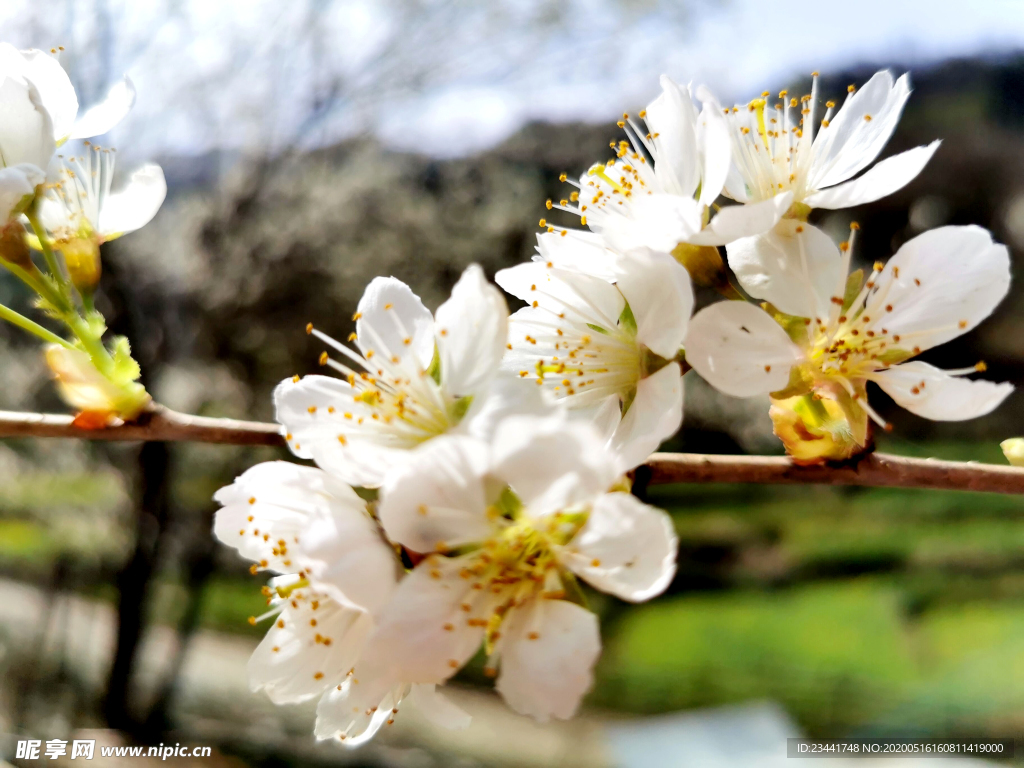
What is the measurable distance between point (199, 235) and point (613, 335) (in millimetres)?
1744

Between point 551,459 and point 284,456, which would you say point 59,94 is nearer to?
point 551,459

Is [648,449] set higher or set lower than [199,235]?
higher

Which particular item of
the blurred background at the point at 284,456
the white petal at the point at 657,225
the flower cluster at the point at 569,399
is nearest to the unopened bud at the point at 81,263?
the flower cluster at the point at 569,399

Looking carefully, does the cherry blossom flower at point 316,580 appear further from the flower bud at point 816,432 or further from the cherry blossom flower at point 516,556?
the flower bud at point 816,432

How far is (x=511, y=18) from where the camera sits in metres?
1.89

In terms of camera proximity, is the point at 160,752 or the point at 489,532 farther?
the point at 160,752

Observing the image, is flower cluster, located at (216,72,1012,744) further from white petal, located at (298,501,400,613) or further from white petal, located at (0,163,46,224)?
white petal, located at (0,163,46,224)

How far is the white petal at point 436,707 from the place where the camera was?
0.26 m

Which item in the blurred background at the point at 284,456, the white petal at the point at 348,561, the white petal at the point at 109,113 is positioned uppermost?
the white petal at the point at 109,113

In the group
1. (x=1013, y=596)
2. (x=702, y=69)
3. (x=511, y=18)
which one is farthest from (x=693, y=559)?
(x=511, y=18)

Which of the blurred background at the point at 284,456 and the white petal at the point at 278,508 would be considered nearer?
the white petal at the point at 278,508

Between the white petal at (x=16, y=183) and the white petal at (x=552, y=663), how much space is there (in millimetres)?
232

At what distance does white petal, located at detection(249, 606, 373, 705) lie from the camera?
0.25m

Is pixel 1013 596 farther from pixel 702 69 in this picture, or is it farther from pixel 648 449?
pixel 648 449
